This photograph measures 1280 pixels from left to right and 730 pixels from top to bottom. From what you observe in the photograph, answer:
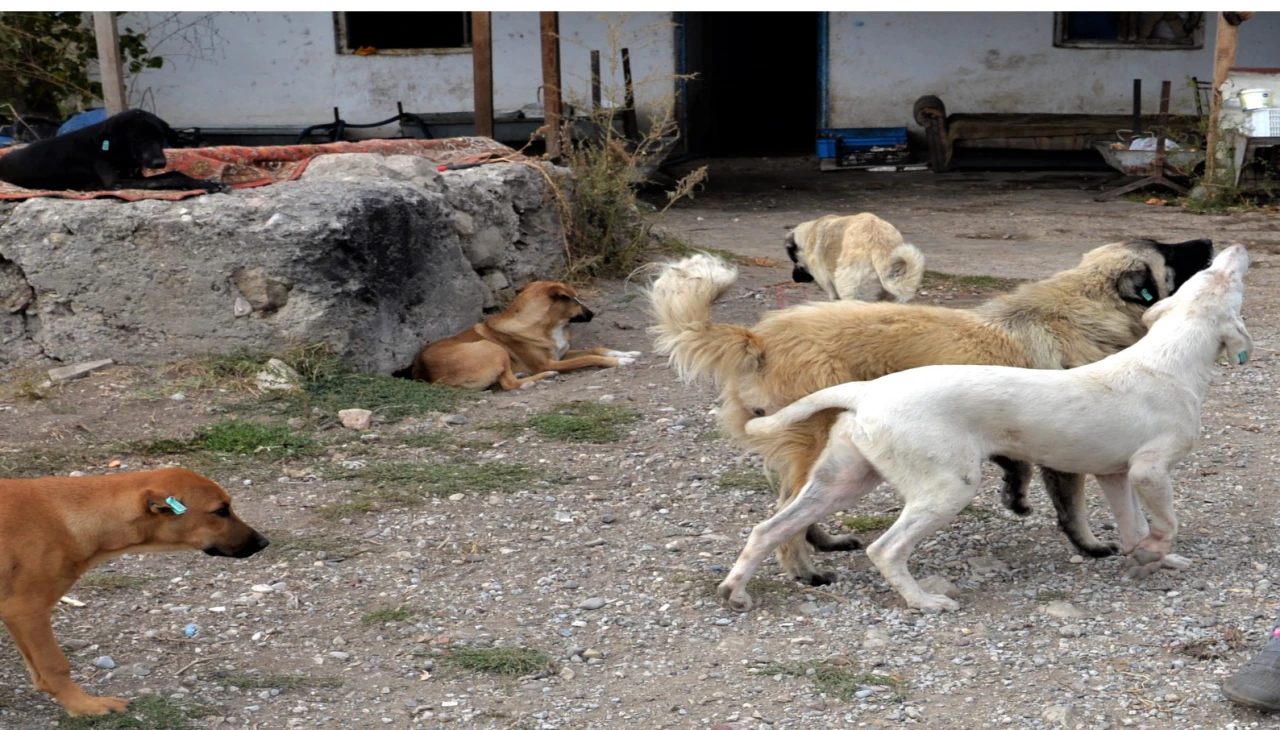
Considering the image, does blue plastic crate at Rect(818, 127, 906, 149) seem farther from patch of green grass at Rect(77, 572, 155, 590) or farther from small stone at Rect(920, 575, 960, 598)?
patch of green grass at Rect(77, 572, 155, 590)

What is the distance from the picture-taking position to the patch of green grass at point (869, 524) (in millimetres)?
4941

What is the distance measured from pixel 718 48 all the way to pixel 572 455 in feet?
45.2

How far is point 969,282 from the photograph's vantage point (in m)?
9.56

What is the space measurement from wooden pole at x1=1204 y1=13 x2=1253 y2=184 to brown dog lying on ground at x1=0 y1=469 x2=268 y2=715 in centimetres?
1179

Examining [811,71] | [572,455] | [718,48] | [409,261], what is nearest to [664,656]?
[572,455]

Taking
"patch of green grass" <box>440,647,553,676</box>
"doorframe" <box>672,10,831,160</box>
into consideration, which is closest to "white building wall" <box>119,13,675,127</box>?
"doorframe" <box>672,10,831,160</box>

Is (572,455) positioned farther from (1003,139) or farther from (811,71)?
(811,71)

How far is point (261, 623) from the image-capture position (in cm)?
419

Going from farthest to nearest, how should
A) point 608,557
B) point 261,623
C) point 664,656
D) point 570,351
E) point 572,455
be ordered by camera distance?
point 570,351
point 572,455
point 608,557
point 261,623
point 664,656

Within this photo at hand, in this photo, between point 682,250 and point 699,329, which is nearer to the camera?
point 699,329

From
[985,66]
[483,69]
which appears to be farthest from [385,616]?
[985,66]

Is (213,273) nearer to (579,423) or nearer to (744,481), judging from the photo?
(579,423)

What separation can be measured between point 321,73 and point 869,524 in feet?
41.6

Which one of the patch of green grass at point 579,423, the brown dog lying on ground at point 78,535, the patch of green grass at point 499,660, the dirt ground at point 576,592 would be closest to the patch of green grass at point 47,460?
the dirt ground at point 576,592
